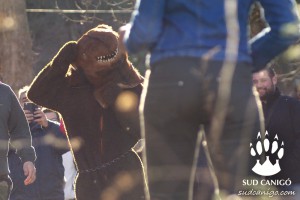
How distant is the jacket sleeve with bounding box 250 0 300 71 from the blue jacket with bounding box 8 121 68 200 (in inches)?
315

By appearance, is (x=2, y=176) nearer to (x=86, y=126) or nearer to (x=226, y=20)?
(x=86, y=126)

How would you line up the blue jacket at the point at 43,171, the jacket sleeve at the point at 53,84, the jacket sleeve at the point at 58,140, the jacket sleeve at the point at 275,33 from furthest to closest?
the jacket sleeve at the point at 58,140, the blue jacket at the point at 43,171, the jacket sleeve at the point at 53,84, the jacket sleeve at the point at 275,33

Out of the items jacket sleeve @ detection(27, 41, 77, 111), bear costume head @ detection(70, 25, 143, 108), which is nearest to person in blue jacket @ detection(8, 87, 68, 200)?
jacket sleeve @ detection(27, 41, 77, 111)

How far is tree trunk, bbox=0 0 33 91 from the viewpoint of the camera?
18.5 meters

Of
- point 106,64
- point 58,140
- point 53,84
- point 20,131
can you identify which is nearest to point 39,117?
point 58,140

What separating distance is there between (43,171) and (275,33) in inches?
329

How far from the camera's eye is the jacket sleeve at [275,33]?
3.67 meters

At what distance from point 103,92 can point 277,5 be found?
2.65 meters

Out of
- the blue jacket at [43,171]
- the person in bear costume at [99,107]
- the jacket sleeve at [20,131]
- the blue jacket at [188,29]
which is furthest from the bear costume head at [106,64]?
the blue jacket at [43,171]

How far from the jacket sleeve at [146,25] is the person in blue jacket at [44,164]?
815 cm

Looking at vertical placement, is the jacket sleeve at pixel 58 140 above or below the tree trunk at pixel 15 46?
above

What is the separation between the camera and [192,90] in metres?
3.44

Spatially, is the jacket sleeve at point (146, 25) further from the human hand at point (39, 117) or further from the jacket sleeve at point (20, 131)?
the human hand at point (39, 117)

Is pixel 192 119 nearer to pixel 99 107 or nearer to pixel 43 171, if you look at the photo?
pixel 99 107
